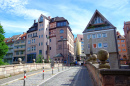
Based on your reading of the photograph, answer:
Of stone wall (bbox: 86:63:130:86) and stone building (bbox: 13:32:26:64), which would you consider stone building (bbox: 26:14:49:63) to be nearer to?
stone building (bbox: 13:32:26:64)

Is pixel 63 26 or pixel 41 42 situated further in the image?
pixel 41 42

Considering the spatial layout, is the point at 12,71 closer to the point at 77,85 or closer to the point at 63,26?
the point at 77,85

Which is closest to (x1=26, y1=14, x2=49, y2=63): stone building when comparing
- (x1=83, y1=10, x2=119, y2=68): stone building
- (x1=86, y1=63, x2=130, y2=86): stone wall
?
(x1=83, y1=10, x2=119, y2=68): stone building

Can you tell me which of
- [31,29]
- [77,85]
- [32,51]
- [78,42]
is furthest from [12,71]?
[78,42]

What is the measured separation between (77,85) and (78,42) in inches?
3177

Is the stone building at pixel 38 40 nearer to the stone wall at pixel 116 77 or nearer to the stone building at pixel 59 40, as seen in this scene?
the stone building at pixel 59 40

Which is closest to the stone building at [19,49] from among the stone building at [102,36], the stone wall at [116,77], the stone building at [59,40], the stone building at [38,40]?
the stone building at [38,40]

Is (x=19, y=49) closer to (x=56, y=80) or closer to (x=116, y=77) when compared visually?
(x=56, y=80)

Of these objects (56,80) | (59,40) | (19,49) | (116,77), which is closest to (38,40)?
(59,40)

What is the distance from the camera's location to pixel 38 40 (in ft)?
167

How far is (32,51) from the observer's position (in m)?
52.2

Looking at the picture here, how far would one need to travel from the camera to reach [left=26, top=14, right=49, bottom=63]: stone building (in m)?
48.9

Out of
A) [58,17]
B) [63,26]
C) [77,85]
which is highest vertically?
[58,17]

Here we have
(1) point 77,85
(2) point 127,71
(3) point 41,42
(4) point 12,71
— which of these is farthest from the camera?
(3) point 41,42
